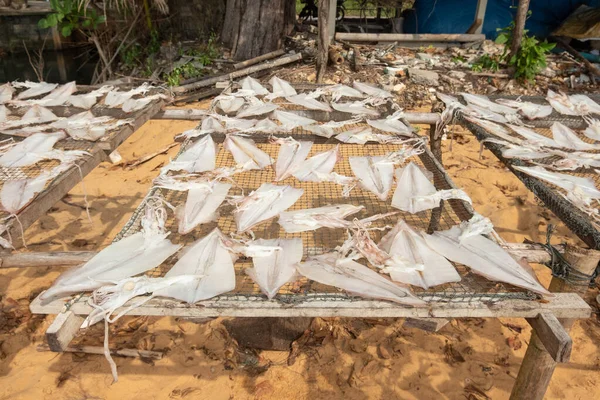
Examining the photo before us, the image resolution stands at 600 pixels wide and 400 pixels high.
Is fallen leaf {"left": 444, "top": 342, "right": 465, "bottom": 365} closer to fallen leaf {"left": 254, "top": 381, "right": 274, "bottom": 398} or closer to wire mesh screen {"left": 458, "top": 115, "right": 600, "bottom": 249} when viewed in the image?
fallen leaf {"left": 254, "top": 381, "right": 274, "bottom": 398}

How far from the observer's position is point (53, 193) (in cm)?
197

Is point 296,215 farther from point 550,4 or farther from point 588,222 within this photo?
point 550,4

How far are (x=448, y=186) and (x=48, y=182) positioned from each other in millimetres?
2162

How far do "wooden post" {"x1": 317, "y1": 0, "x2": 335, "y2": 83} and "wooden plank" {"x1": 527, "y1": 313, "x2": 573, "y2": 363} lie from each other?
584 cm

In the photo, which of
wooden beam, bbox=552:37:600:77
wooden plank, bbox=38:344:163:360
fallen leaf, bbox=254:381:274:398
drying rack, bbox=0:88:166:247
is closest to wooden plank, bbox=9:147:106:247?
drying rack, bbox=0:88:166:247

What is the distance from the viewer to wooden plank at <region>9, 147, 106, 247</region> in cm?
180

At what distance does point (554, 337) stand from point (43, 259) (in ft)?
6.62

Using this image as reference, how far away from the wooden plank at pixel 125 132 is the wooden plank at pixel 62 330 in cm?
137

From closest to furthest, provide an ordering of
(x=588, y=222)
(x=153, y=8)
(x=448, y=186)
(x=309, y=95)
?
1. (x=588, y=222)
2. (x=448, y=186)
3. (x=309, y=95)
4. (x=153, y=8)

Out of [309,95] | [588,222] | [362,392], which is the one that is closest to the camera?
[588,222]

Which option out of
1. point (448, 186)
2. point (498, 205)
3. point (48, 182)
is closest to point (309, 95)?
point (448, 186)

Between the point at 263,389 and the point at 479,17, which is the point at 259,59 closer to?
the point at 479,17

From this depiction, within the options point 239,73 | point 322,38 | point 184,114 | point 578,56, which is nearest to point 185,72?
point 239,73

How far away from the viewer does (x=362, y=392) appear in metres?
2.63
